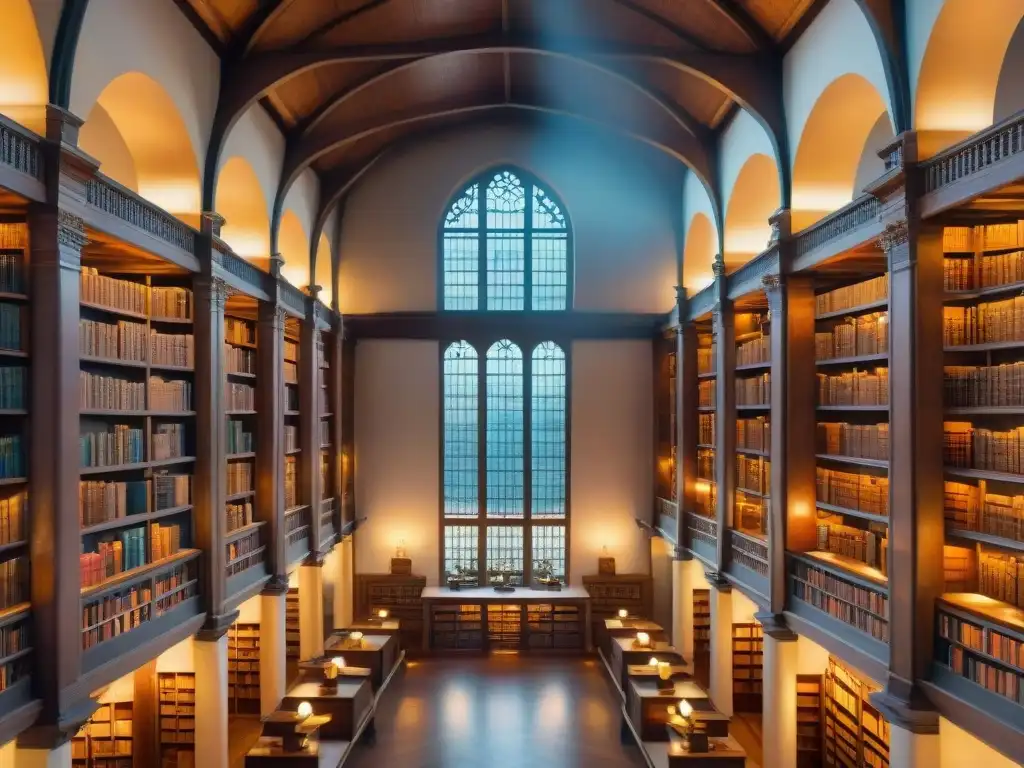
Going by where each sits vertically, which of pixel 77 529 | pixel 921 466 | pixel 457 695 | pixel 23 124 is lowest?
pixel 457 695

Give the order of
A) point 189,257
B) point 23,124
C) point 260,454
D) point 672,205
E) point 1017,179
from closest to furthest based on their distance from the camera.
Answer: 1. point 1017,179
2. point 23,124
3. point 189,257
4. point 260,454
5. point 672,205

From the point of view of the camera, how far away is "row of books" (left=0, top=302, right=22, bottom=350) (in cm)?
538

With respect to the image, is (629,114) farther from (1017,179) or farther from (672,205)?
(1017,179)

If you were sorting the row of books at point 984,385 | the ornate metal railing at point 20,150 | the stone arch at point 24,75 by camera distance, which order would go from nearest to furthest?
the ornate metal railing at point 20,150
the stone arch at point 24,75
the row of books at point 984,385

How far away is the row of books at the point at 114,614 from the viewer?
242 inches

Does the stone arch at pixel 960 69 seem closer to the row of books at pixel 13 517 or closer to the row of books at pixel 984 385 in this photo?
the row of books at pixel 984 385

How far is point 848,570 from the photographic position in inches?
284

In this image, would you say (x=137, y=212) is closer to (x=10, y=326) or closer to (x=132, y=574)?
(x=10, y=326)

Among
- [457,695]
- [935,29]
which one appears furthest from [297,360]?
[935,29]

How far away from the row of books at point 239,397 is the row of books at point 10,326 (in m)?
3.65

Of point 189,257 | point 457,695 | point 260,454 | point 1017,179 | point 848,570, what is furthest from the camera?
point 457,695

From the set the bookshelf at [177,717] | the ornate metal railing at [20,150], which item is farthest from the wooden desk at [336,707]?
the ornate metal railing at [20,150]

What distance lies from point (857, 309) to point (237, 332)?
22.9 ft

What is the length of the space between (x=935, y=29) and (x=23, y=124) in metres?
6.21
